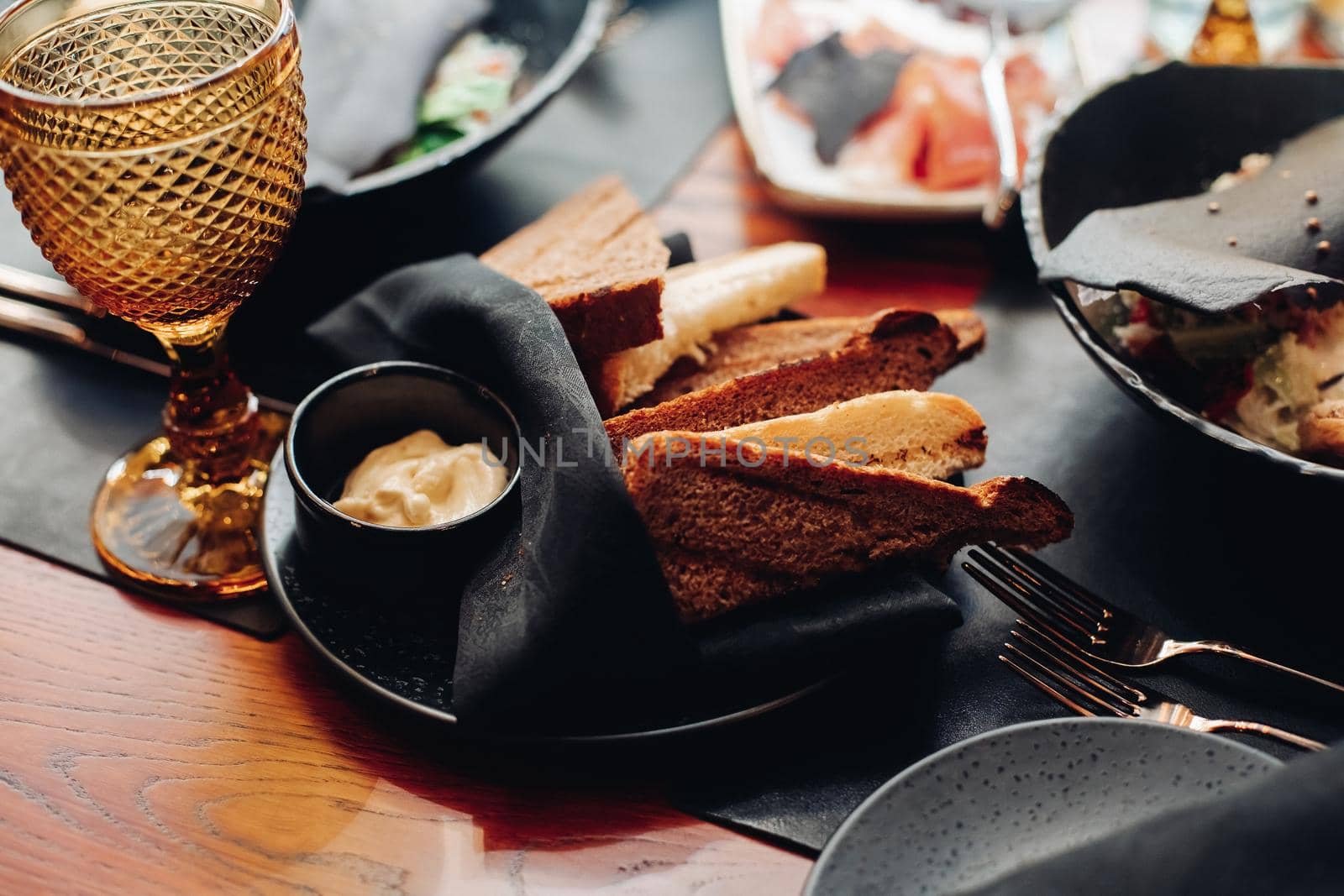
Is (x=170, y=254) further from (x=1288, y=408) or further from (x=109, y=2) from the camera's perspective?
(x=1288, y=408)

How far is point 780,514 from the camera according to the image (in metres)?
1.11

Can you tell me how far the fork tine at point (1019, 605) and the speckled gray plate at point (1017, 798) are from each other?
0.65 feet

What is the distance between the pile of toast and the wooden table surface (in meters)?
0.24

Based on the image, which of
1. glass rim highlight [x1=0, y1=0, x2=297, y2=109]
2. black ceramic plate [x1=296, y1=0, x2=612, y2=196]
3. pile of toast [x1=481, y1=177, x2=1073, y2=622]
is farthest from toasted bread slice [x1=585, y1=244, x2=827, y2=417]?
glass rim highlight [x1=0, y1=0, x2=297, y2=109]

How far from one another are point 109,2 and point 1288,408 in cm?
139

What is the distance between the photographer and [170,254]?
109 cm

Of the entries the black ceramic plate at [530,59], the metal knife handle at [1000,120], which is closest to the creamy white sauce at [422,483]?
the black ceramic plate at [530,59]

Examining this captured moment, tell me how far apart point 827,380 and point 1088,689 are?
441mm

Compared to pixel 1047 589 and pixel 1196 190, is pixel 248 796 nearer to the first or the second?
pixel 1047 589

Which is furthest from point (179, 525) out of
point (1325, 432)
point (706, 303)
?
point (1325, 432)

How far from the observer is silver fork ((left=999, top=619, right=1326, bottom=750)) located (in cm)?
109

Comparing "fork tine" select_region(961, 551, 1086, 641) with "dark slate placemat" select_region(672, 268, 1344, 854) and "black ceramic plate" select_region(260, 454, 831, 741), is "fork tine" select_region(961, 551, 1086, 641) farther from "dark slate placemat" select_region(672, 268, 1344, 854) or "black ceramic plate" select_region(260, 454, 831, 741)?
"black ceramic plate" select_region(260, 454, 831, 741)

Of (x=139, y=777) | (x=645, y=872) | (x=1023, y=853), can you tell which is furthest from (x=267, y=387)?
(x=1023, y=853)

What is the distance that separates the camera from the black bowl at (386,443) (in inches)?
43.2
